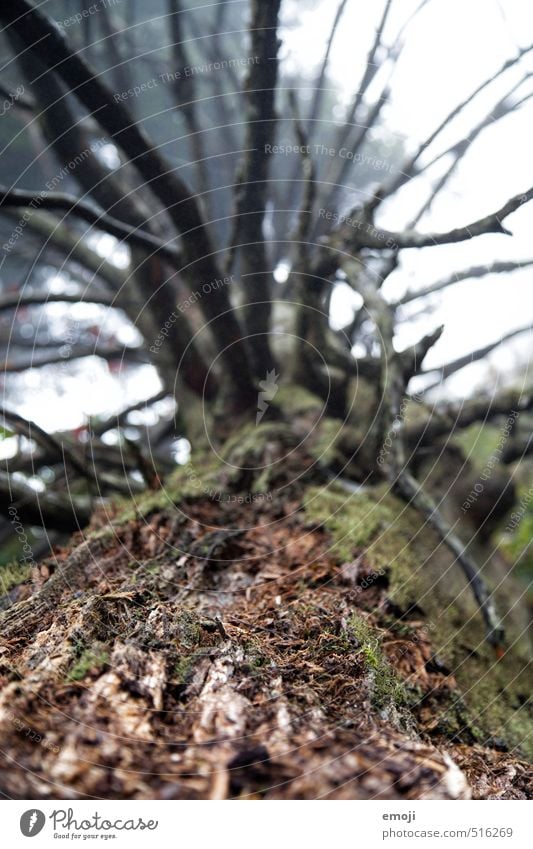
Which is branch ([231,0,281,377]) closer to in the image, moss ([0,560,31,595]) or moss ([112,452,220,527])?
moss ([112,452,220,527])

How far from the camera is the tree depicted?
3.72ft

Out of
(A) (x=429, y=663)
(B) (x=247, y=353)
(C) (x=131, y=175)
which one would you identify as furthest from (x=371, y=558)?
(C) (x=131, y=175)

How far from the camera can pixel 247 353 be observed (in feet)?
10.1

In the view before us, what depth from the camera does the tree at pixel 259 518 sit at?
3.72 ft

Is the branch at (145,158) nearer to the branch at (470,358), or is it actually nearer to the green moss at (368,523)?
the green moss at (368,523)

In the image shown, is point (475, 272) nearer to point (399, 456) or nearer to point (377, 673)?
point (399, 456)

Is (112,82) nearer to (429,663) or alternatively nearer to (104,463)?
(104,463)

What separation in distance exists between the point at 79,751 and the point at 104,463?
267cm

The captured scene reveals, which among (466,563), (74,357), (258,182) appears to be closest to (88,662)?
(466,563)

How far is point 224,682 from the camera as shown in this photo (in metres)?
1.29

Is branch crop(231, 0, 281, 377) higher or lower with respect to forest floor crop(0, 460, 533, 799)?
higher

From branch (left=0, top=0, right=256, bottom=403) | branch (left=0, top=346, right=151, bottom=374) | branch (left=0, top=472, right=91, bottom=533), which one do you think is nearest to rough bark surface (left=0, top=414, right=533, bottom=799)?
branch (left=0, top=472, right=91, bottom=533)
